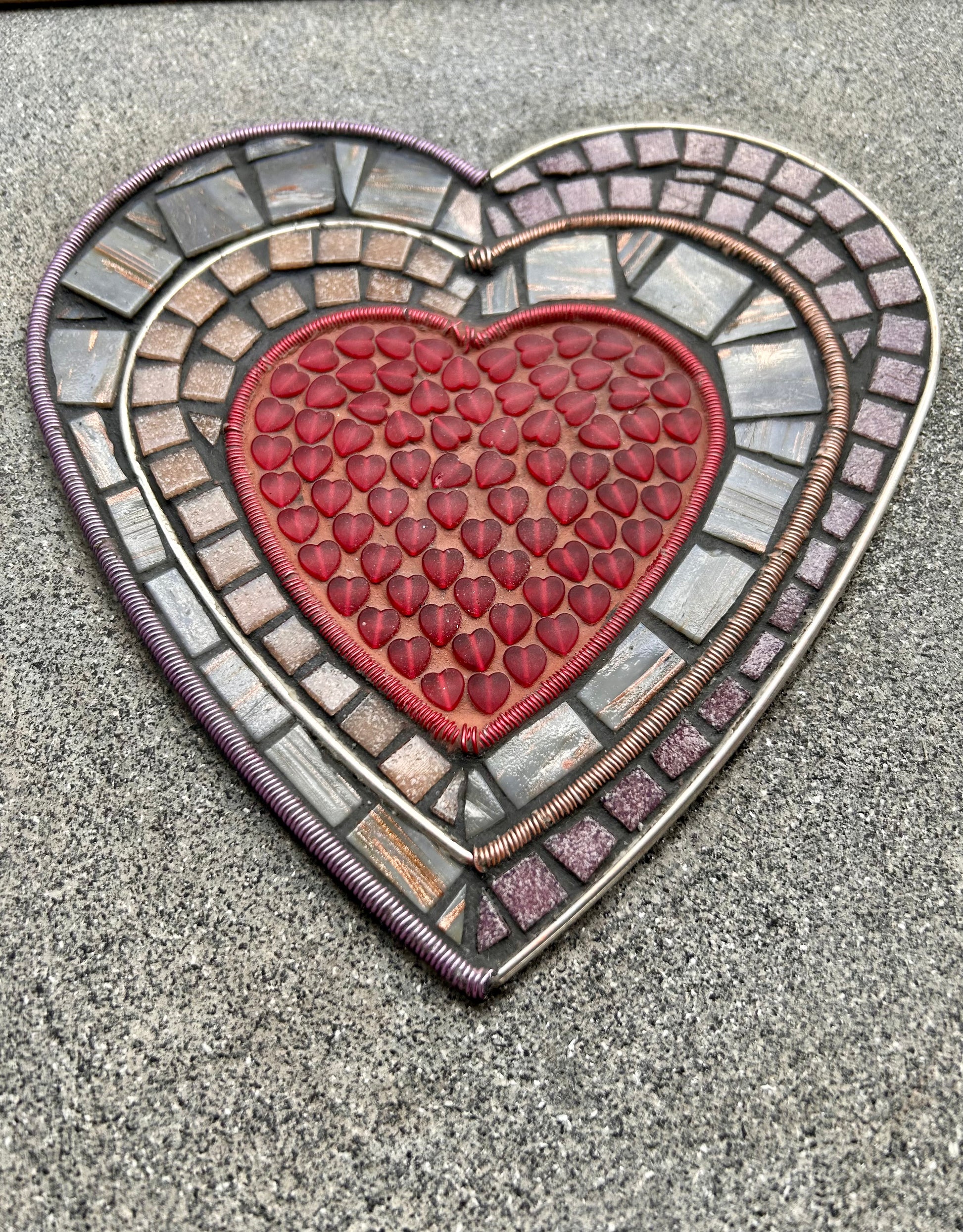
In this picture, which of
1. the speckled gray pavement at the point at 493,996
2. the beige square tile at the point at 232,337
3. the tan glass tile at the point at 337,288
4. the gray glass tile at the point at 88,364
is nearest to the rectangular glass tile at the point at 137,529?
the speckled gray pavement at the point at 493,996

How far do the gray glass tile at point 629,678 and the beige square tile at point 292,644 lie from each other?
487 millimetres

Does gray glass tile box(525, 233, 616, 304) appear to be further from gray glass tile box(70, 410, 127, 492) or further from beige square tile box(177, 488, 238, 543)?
gray glass tile box(70, 410, 127, 492)

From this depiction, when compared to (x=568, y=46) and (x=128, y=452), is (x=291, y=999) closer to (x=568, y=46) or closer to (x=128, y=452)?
(x=128, y=452)

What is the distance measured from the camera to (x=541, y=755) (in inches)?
64.6

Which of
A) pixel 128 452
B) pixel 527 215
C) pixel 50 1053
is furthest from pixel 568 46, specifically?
pixel 50 1053

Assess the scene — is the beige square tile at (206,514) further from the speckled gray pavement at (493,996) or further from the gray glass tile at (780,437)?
the gray glass tile at (780,437)

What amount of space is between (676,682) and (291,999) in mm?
827

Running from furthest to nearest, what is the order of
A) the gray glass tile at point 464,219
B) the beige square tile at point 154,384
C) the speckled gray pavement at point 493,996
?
the gray glass tile at point 464,219, the beige square tile at point 154,384, the speckled gray pavement at point 493,996

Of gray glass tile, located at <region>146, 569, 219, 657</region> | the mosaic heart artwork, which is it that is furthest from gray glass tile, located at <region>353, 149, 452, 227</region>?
gray glass tile, located at <region>146, 569, 219, 657</region>

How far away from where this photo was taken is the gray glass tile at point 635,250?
6.77 ft

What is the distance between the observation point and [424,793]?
162 centimetres

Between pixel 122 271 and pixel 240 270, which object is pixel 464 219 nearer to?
pixel 240 270

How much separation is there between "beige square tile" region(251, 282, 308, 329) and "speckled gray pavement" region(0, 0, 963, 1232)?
53cm

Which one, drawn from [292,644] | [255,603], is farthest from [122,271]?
[292,644]
